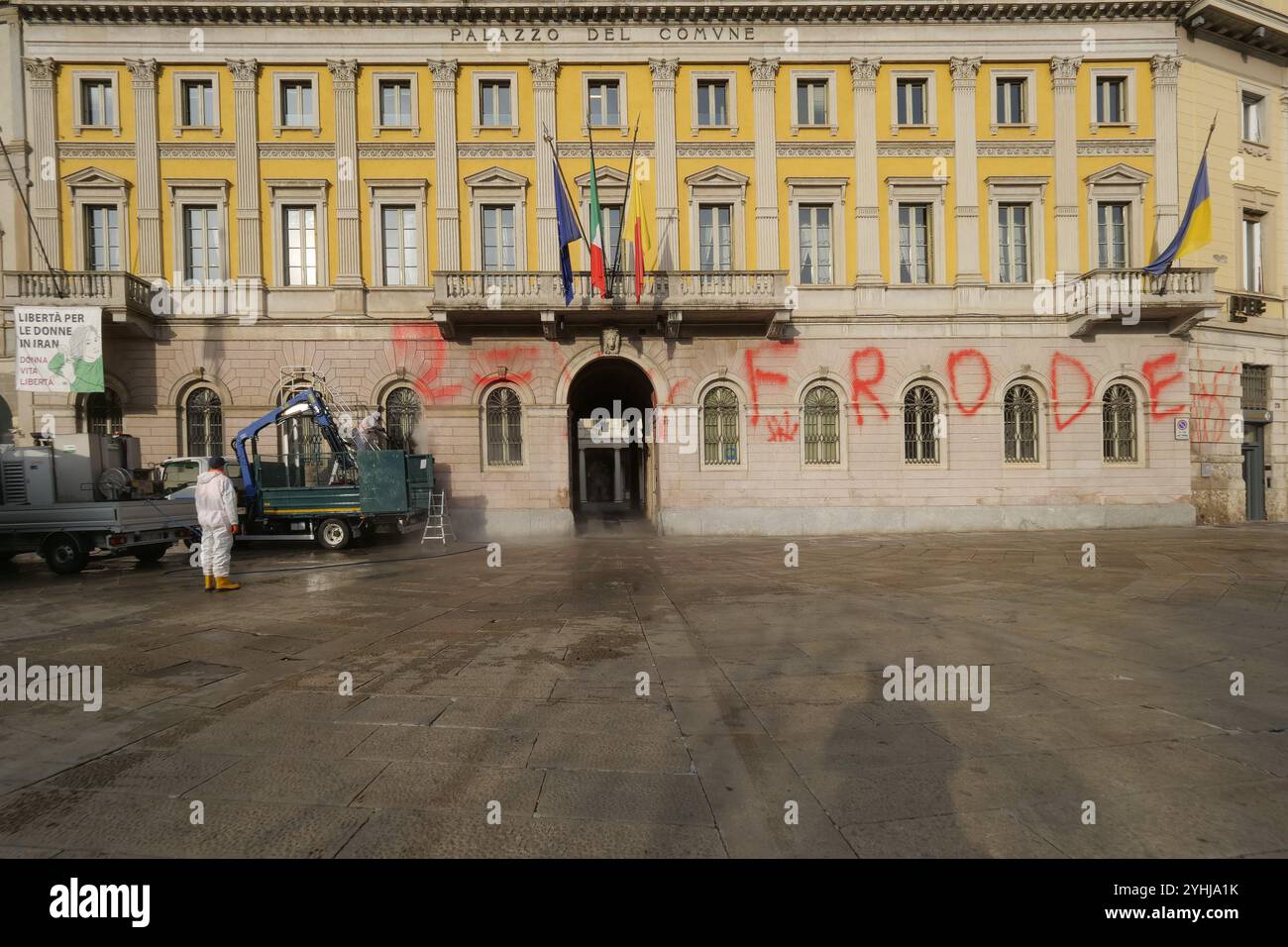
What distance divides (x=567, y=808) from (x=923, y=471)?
62.1 ft

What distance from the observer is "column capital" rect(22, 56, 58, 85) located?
18.9 meters

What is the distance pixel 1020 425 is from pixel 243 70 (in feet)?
89.0

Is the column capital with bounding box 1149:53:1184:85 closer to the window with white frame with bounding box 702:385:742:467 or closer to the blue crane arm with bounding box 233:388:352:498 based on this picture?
the window with white frame with bounding box 702:385:742:467

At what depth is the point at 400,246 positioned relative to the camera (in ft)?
64.6

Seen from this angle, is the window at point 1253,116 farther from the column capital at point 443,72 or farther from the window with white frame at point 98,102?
the window with white frame at point 98,102

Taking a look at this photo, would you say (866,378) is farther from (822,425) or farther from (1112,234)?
(1112,234)

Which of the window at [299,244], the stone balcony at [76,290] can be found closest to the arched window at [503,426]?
the window at [299,244]

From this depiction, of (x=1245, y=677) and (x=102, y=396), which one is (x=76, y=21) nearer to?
(x=102, y=396)

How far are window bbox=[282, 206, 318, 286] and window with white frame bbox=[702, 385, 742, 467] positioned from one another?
519 inches

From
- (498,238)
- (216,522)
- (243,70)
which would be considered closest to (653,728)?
(216,522)

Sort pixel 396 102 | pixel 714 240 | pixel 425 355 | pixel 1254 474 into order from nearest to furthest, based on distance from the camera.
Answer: pixel 425 355, pixel 396 102, pixel 714 240, pixel 1254 474

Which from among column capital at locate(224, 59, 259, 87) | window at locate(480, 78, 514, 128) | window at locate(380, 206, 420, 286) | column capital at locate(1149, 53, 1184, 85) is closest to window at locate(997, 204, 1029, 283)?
column capital at locate(1149, 53, 1184, 85)

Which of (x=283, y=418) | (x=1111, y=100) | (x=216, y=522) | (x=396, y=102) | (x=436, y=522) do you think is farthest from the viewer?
(x=1111, y=100)

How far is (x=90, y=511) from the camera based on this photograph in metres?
12.8
